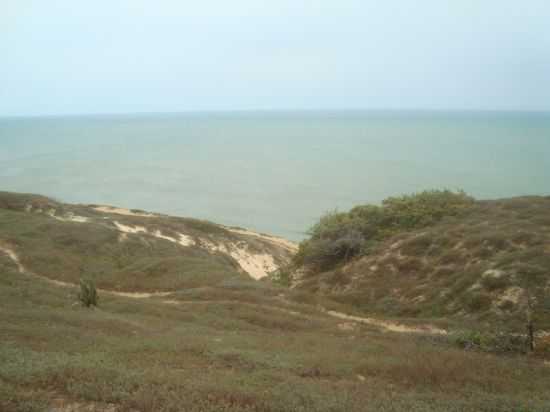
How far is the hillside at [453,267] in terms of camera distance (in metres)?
20.2

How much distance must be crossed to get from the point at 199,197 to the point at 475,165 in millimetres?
84239

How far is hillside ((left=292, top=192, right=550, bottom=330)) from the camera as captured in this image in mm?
20250

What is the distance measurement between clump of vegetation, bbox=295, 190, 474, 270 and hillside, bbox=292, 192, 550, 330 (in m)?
0.15

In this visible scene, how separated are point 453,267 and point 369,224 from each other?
11664 millimetres

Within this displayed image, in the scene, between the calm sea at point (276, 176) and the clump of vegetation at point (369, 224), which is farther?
the calm sea at point (276, 176)

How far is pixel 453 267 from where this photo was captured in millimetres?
24453

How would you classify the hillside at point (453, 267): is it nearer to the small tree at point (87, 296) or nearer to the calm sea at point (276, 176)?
the small tree at point (87, 296)

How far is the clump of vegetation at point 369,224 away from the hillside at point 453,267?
0.48 feet

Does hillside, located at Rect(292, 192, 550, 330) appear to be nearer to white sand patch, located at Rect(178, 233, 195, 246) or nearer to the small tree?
the small tree

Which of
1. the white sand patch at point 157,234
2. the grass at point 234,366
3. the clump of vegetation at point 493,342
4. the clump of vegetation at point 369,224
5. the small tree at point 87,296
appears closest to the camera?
the grass at point 234,366

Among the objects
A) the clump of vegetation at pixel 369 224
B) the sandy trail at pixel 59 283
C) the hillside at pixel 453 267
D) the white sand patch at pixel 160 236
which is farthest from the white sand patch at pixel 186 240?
the sandy trail at pixel 59 283

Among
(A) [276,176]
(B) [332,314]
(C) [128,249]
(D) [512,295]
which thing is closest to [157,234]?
(C) [128,249]

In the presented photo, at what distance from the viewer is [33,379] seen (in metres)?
8.90

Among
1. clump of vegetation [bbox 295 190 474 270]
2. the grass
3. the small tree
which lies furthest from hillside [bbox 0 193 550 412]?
clump of vegetation [bbox 295 190 474 270]
